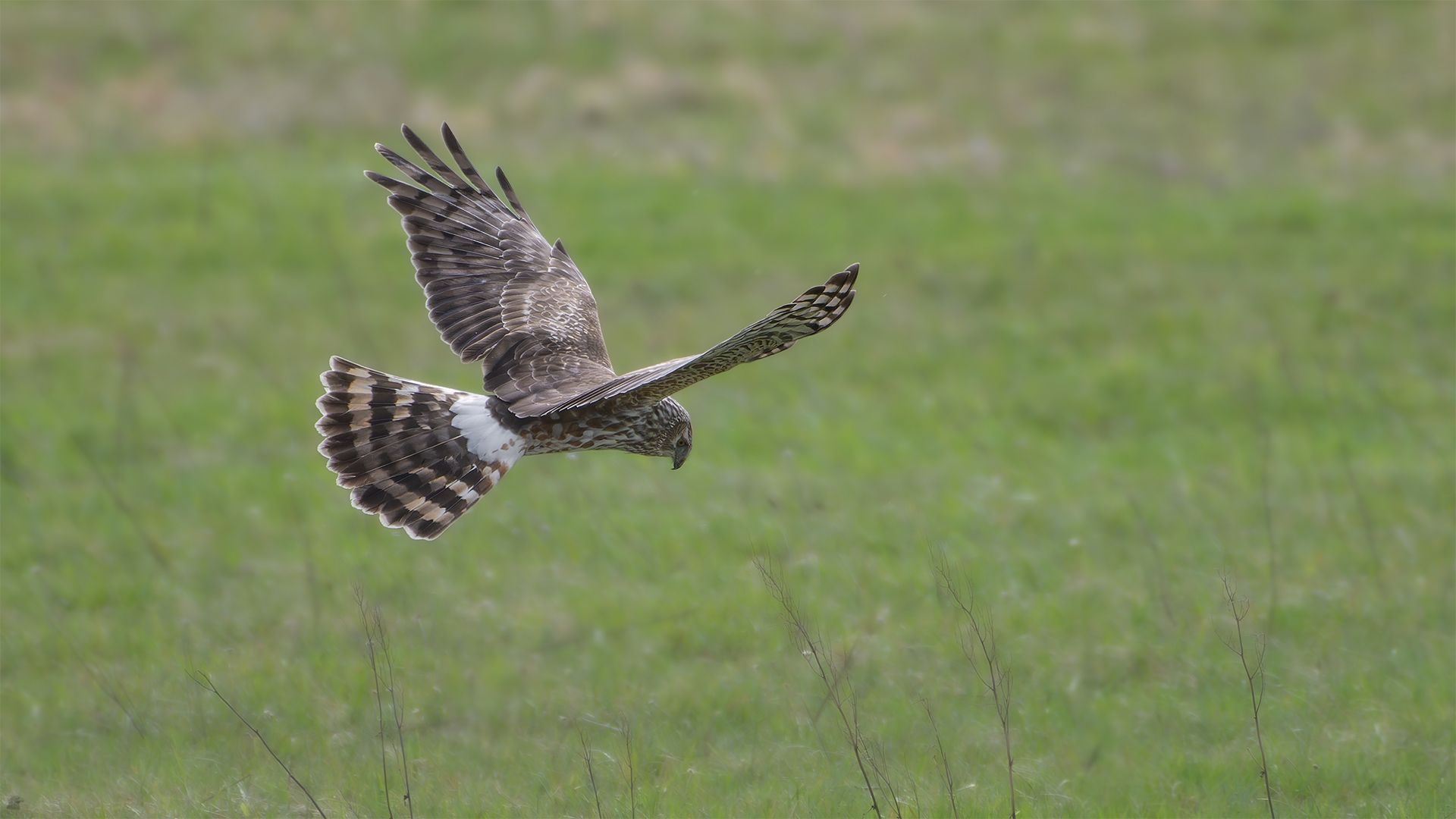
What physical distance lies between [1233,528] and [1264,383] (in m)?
3.28

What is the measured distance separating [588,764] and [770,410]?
6.08m

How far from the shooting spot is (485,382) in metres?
6.89

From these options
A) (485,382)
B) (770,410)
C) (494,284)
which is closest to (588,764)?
(485,382)

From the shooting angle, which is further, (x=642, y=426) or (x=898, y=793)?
(x=642, y=426)

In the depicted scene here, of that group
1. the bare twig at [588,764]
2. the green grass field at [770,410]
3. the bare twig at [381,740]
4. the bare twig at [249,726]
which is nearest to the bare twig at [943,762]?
the green grass field at [770,410]

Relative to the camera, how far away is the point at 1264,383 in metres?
11.7

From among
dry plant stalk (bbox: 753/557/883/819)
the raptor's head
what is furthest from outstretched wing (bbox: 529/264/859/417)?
dry plant stalk (bbox: 753/557/883/819)

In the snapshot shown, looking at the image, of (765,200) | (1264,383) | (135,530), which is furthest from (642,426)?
(765,200)

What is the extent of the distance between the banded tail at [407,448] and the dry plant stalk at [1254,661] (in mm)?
3191

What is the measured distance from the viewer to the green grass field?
6.34 metres

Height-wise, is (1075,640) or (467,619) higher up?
(467,619)

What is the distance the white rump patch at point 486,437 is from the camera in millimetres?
6328

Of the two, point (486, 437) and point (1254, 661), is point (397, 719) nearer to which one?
point (486, 437)

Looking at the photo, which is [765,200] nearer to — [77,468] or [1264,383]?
[1264,383]
